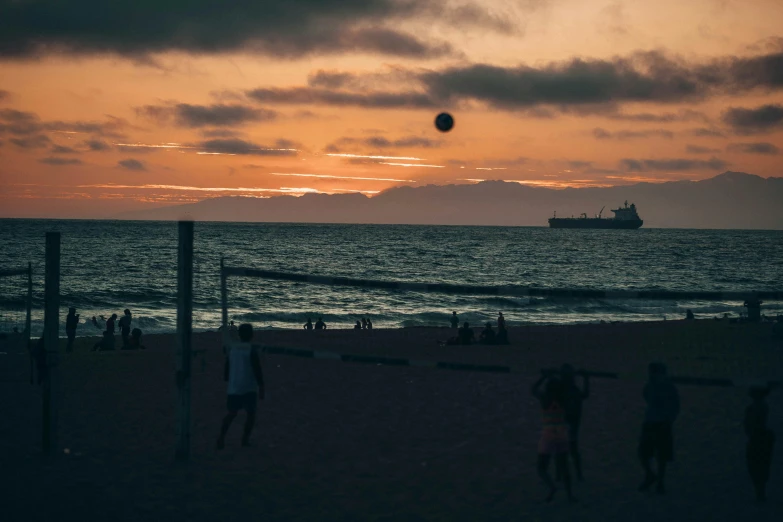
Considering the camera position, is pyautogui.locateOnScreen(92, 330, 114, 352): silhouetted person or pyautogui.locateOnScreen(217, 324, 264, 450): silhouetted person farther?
pyautogui.locateOnScreen(92, 330, 114, 352): silhouetted person

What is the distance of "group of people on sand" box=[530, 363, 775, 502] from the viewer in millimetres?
7898

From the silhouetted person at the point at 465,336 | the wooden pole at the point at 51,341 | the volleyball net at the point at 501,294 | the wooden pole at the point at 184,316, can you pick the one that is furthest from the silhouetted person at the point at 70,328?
the volleyball net at the point at 501,294

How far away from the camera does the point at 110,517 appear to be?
7.53 metres

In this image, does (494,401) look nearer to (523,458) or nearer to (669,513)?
(523,458)

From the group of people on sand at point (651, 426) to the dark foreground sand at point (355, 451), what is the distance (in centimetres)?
31

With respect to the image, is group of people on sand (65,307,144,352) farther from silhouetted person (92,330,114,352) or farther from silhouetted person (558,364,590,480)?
silhouetted person (558,364,590,480)

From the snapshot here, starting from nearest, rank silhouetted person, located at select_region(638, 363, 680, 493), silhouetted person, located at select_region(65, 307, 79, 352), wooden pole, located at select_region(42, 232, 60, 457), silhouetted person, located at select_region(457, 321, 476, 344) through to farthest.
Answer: silhouetted person, located at select_region(638, 363, 680, 493), wooden pole, located at select_region(42, 232, 60, 457), silhouetted person, located at select_region(65, 307, 79, 352), silhouetted person, located at select_region(457, 321, 476, 344)

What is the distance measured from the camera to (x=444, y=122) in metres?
17.2

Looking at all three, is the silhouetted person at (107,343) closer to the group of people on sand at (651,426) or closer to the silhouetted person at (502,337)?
the silhouetted person at (502,337)

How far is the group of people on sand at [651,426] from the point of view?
311 inches

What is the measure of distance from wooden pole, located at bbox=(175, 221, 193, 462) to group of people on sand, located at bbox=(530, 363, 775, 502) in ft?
A: 14.0

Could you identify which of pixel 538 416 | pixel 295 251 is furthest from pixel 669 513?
pixel 295 251

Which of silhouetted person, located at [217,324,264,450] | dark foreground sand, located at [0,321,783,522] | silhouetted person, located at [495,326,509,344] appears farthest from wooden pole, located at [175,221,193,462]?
silhouetted person, located at [495,326,509,344]

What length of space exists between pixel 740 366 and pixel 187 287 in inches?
590
